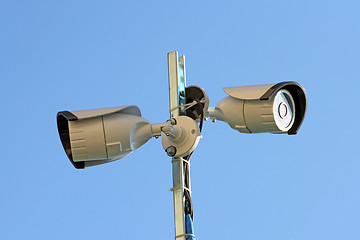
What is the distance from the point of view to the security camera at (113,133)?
4.66m

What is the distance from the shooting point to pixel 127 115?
4785 mm

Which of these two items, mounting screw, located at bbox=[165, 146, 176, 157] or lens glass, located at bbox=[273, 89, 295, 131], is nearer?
lens glass, located at bbox=[273, 89, 295, 131]

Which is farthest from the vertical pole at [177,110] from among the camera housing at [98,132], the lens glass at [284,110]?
the lens glass at [284,110]

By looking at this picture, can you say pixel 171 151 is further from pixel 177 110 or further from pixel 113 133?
pixel 113 133

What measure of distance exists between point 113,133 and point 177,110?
0.55m

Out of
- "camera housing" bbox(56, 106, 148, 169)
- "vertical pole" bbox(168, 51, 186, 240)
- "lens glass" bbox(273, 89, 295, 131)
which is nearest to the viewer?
"camera housing" bbox(56, 106, 148, 169)

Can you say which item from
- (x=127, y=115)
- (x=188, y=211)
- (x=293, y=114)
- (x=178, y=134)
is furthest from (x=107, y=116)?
(x=293, y=114)

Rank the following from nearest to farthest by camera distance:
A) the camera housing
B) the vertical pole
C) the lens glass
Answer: the camera housing → the lens glass → the vertical pole

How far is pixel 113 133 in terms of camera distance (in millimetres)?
4691

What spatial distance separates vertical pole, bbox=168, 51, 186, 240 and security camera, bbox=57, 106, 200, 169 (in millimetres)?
109

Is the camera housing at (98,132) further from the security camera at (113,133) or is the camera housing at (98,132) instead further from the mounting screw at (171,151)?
the mounting screw at (171,151)

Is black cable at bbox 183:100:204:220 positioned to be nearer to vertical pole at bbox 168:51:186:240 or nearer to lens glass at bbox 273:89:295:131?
vertical pole at bbox 168:51:186:240

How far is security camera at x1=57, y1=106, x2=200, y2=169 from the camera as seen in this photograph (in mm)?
4656

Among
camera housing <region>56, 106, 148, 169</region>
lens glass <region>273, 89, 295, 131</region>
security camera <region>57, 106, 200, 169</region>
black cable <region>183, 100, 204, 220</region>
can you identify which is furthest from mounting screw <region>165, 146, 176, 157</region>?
lens glass <region>273, 89, 295, 131</region>
